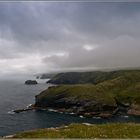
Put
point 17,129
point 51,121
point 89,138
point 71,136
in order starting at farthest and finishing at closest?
point 51,121, point 17,129, point 71,136, point 89,138

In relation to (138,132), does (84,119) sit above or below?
below

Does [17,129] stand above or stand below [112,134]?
below

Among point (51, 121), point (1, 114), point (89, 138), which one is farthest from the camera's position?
point (1, 114)

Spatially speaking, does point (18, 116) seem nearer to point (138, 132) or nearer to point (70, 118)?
point (70, 118)

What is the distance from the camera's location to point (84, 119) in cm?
19550

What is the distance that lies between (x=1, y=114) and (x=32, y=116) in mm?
22099

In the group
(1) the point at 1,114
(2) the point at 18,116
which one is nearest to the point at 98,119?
(2) the point at 18,116

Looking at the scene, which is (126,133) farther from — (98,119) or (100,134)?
(98,119)

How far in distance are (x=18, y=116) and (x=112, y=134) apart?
174 metres

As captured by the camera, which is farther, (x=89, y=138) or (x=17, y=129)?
(x=17, y=129)

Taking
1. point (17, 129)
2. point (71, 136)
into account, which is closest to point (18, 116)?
point (17, 129)

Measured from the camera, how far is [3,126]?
15275cm

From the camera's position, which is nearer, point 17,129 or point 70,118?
point 17,129

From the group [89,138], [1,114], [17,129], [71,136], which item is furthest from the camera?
[1,114]
